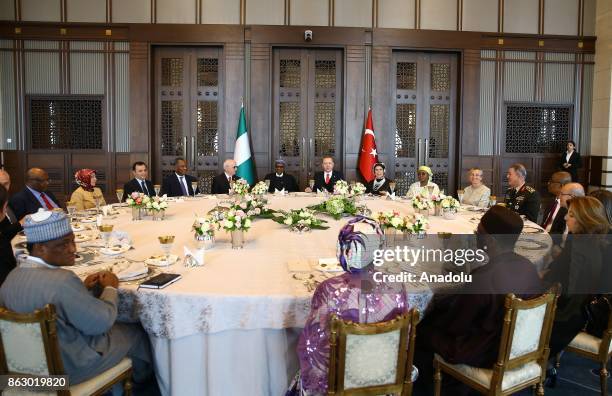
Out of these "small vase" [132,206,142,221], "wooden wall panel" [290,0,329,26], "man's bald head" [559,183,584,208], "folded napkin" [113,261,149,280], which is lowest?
"folded napkin" [113,261,149,280]

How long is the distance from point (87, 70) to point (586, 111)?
369 inches

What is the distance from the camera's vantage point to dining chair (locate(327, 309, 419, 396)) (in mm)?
2121

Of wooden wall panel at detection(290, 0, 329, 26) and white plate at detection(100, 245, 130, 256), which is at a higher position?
wooden wall panel at detection(290, 0, 329, 26)

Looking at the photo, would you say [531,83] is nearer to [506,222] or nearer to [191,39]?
[191,39]

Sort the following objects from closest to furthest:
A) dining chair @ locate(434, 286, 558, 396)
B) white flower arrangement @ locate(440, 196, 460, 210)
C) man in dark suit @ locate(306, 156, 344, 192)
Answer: dining chair @ locate(434, 286, 558, 396)
white flower arrangement @ locate(440, 196, 460, 210)
man in dark suit @ locate(306, 156, 344, 192)

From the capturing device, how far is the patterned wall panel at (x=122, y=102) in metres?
9.13

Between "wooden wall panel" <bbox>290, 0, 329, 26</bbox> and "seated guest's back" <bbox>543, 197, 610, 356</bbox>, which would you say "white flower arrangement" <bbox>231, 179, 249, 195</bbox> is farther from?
"wooden wall panel" <bbox>290, 0, 329, 26</bbox>

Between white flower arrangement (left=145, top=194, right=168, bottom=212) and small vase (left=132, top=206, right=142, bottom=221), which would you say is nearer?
white flower arrangement (left=145, top=194, right=168, bottom=212)

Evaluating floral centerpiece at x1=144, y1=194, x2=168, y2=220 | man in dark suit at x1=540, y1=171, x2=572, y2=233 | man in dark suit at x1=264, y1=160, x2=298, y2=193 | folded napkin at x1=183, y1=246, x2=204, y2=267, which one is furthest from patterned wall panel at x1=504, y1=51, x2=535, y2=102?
folded napkin at x1=183, y1=246, x2=204, y2=267

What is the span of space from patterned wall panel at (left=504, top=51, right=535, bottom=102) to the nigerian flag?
4947mm

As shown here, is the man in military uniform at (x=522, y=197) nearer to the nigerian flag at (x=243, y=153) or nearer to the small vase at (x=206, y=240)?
the small vase at (x=206, y=240)

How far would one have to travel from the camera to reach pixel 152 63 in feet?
30.3

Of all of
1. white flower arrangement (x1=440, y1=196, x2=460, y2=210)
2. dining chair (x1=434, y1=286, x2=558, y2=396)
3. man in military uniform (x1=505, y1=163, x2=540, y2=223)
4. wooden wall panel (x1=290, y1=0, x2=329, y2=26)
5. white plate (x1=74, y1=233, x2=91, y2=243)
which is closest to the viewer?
dining chair (x1=434, y1=286, x2=558, y2=396)

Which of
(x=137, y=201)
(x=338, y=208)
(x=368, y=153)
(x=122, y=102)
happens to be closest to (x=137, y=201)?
(x=137, y=201)
